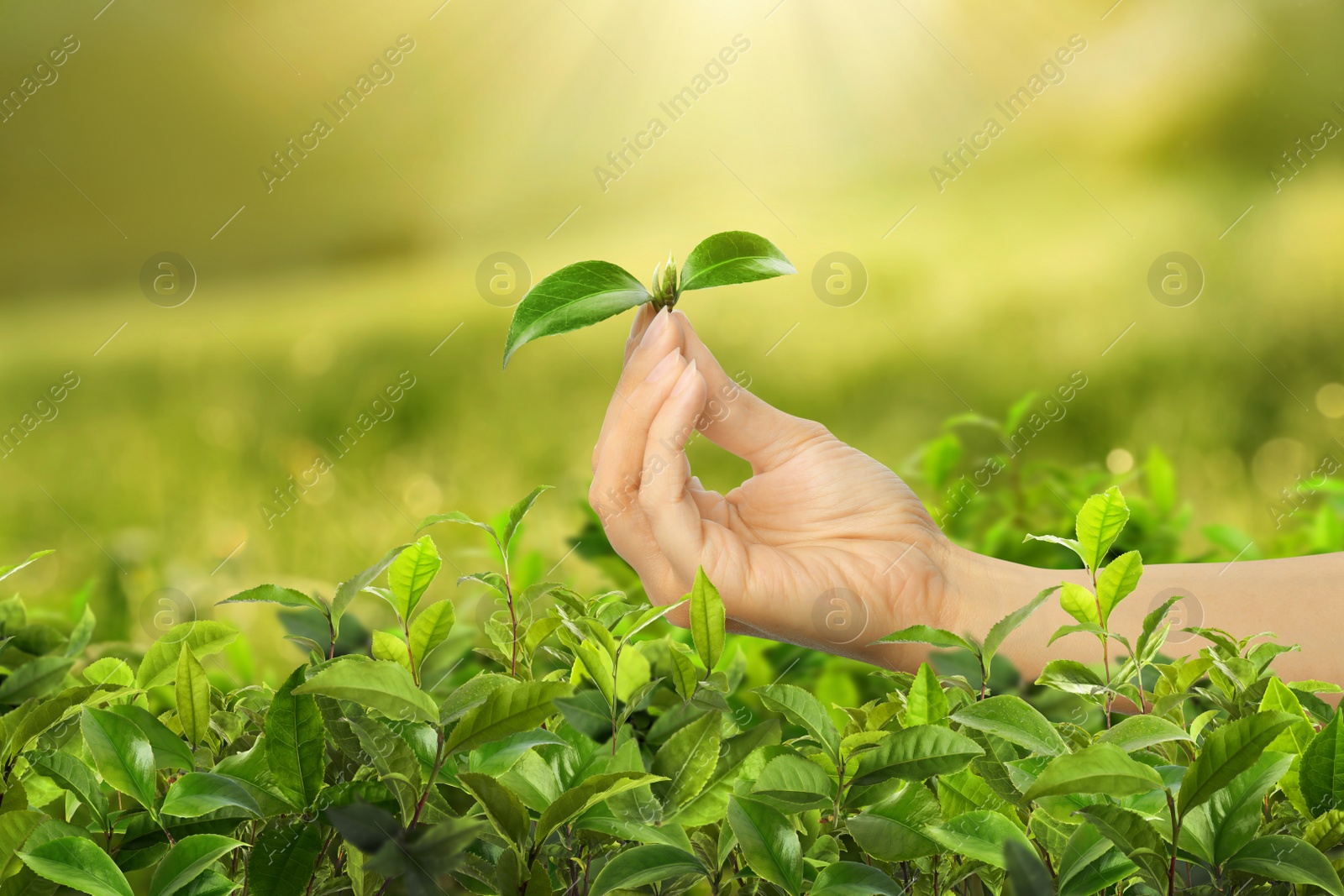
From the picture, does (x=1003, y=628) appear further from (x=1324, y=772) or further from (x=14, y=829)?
(x=14, y=829)

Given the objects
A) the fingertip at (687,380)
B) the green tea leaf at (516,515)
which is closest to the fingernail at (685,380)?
the fingertip at (687,380)

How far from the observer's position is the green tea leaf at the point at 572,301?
0.66m

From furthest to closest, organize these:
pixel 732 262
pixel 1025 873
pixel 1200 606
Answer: pixel 1200 606, pixel 732 262, pixel 1025 873

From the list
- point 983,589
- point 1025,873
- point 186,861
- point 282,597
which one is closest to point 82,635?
point 282,597

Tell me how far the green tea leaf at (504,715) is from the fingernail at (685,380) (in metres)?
0.49

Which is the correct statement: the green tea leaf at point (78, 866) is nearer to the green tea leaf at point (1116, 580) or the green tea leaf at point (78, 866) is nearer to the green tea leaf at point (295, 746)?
the green tea leaf at point (295, 746)

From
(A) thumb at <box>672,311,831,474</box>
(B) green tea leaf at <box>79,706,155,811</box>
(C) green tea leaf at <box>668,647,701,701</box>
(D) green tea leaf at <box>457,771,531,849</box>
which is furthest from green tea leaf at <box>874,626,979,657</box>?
(A) thumb at <box>672,311,831,474</box>

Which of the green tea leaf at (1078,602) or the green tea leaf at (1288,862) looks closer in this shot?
the green tea leaf at (1288,862)

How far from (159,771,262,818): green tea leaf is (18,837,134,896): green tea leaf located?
23 millimetres

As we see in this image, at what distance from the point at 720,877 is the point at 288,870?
6.2 inches

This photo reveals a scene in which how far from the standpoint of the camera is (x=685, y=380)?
0.77 m

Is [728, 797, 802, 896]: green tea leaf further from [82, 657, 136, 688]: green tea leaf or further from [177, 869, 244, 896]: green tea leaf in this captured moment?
[82, 657, 136, 688]: green tea leaf

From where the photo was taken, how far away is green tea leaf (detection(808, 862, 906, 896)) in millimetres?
277

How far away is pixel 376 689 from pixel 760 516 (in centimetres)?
70
